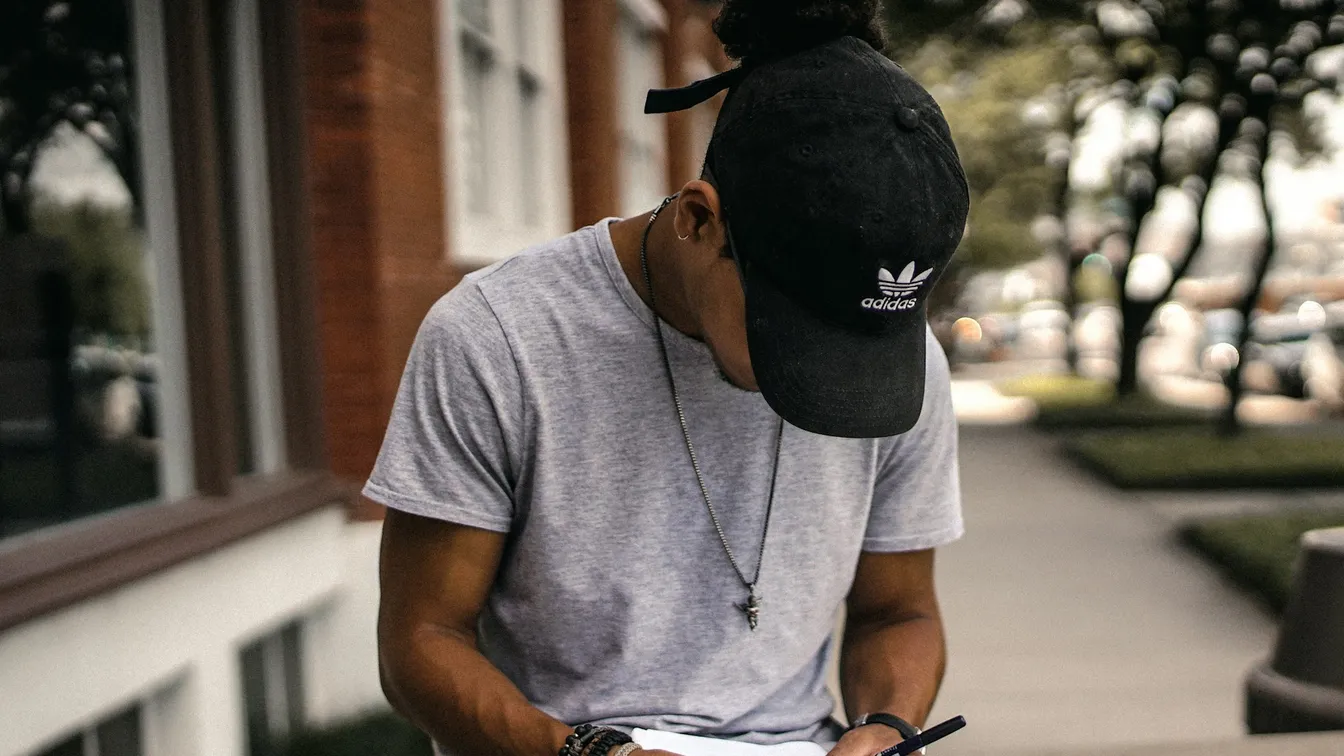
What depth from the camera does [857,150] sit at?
5.85 ft

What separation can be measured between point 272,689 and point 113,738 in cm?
92

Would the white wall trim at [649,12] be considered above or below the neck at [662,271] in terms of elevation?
above

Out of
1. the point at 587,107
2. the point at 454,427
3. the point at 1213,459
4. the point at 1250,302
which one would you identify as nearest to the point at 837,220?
the point at 454,427

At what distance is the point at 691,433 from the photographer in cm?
214

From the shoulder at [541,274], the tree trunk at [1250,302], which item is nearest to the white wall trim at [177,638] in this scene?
the shoulder at [541,274]

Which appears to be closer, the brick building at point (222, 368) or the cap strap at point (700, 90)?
the cap strap at point (700, 90)

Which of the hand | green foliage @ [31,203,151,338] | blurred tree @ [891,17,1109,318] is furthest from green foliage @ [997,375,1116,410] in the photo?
the hand

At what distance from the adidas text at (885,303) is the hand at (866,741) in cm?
74

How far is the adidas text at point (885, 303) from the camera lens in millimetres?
1845

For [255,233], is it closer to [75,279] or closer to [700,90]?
[75,279]

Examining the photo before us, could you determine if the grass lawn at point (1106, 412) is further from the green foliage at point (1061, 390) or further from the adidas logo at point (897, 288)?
the adidas logo at point (897, 288)

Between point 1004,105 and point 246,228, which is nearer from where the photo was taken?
point 246,228

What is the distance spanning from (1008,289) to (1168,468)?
6095 cm

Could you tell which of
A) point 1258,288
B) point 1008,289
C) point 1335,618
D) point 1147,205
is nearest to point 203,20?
point 1335,618
